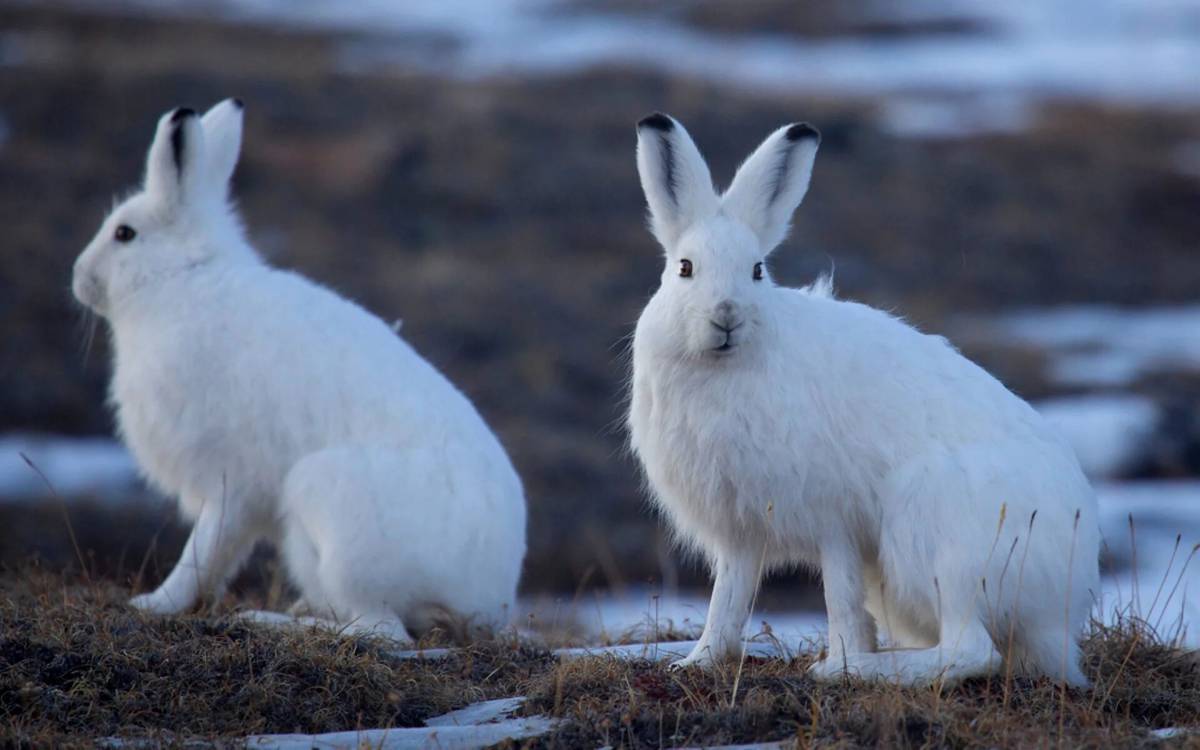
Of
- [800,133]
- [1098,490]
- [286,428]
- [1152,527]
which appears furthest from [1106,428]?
[286,428]

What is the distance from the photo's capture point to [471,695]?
4.62 m

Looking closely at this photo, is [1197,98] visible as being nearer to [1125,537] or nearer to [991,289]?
[991,289]

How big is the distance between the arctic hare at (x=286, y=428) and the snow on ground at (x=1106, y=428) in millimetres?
7279

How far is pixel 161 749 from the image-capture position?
3.82 meters

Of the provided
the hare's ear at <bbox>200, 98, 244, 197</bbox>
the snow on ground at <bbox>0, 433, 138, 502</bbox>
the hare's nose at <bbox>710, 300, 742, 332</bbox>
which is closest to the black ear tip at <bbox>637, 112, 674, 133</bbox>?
the hare's nose at <bbox>710, 300, 742, 332</bbox>

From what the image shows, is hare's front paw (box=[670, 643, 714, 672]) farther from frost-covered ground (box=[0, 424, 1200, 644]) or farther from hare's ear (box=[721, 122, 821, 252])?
frost-covered ground (box=[0, 424, 1200, 644])

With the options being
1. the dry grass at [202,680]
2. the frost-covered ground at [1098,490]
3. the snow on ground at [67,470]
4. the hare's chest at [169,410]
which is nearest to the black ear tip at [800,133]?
the dry grass at [202,680]

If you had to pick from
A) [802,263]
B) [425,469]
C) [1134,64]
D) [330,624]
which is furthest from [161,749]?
[1134,64]

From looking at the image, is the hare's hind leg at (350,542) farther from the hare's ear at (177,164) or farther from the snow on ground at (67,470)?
the snow on ground at (67,470)

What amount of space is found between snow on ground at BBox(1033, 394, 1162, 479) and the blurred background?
0.12 ft

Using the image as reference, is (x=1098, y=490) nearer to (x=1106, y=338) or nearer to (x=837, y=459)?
(x=1106, y=338)

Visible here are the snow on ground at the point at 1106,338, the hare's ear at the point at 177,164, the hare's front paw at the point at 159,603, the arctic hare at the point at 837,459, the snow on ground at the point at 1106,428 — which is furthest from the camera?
the snow on ground at the point at 1106,338

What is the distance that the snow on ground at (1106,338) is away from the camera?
50.4 ft

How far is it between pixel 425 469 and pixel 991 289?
14.0 metres
